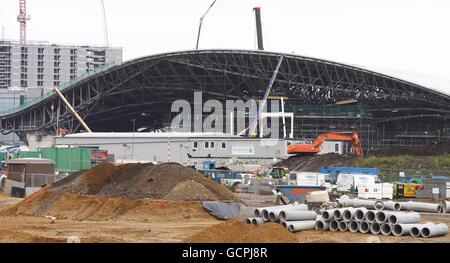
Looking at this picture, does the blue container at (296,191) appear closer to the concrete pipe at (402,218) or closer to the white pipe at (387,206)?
the white pipe at (387,206)

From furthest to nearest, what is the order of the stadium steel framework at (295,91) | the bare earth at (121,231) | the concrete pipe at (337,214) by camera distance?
the stadium steel framework at (295,91) → the concrete pipe at (337,214) → the bare earth at (121,231)

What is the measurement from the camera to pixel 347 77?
102 metres

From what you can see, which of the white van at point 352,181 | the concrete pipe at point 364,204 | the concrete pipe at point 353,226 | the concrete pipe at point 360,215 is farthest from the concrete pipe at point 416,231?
the white van at point 352,181

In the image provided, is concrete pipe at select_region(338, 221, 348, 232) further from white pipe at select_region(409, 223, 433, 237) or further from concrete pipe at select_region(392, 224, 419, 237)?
white pipe at select_region(409, 223, 433, 237)

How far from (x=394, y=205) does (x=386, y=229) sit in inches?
289

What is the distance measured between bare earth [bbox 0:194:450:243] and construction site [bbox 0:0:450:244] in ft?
0.34

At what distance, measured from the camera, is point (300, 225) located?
29812 mm

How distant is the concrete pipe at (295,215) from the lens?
29980 millimetres

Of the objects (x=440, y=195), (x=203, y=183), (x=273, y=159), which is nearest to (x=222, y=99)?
(x=273, y=159)

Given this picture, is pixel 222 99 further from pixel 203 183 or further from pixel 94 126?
pixel 203 183

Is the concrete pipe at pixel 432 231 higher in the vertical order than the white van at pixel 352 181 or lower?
lower

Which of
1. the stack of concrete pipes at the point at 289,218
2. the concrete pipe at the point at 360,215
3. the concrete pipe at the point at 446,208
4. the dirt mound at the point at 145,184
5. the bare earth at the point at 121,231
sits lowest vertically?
the bare earth at the point at 121,231

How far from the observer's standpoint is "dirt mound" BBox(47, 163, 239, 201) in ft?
129

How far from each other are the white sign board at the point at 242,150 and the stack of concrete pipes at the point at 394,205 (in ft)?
179
